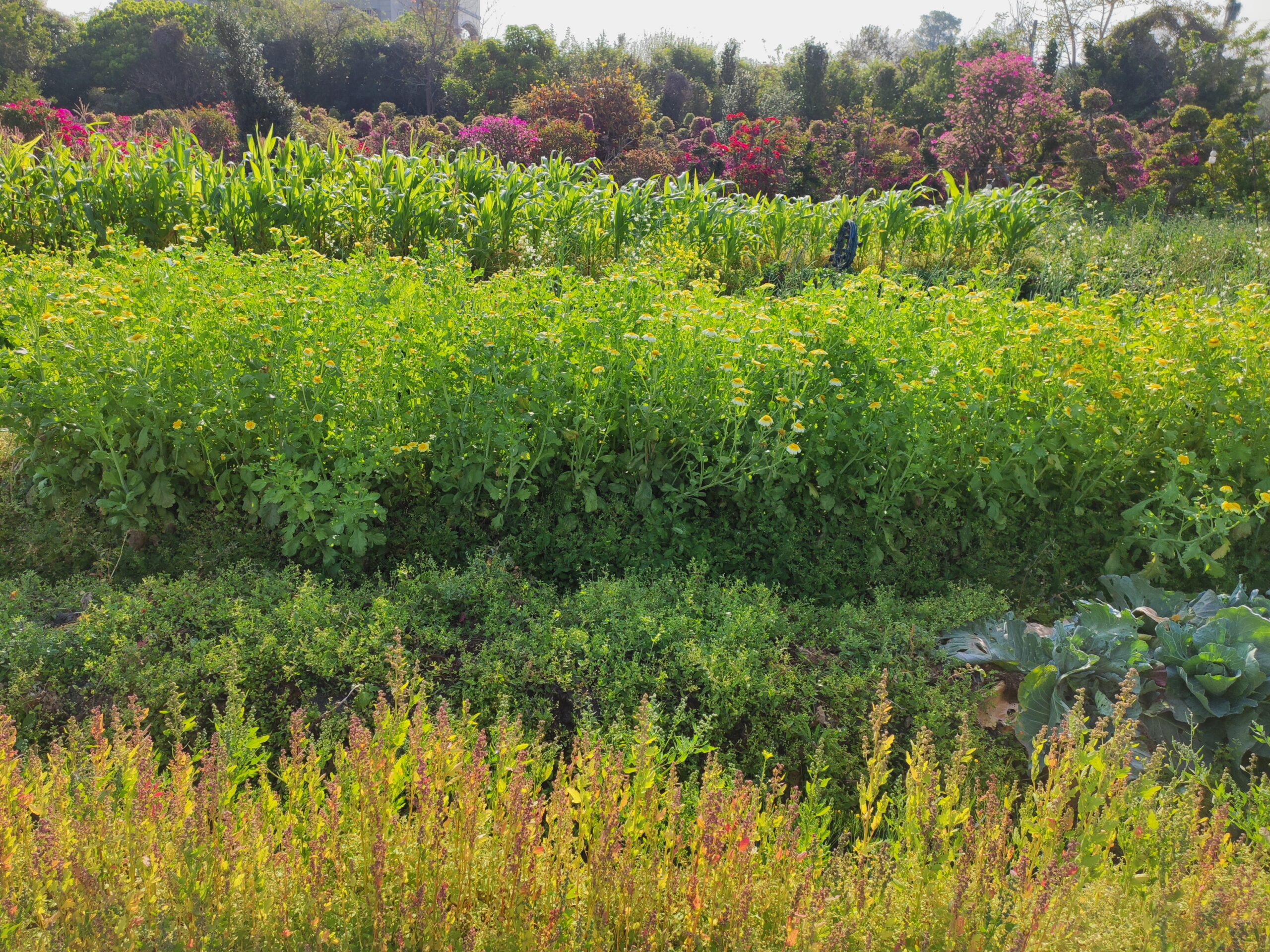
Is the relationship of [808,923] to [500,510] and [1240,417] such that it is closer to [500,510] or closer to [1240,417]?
[500,510]

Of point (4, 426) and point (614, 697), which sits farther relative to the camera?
point (4, 426)

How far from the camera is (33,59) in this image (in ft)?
69.1

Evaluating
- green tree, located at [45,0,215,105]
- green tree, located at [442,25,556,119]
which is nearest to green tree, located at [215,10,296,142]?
green tree, located at [442,25,556,119]

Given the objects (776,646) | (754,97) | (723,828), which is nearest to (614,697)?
(776,646)

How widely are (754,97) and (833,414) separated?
2092 cm

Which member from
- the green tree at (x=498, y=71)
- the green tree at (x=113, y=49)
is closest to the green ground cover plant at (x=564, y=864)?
the green tree at (x=498, y=71)

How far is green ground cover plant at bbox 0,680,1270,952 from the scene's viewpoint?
1.35 m

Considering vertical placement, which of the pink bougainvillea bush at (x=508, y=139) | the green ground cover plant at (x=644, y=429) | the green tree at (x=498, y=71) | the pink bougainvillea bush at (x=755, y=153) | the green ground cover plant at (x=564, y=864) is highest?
the green tree at (x=498, y=71)

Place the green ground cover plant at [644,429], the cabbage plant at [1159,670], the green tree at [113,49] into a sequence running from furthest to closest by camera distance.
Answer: the green tree at [113,49] < the green ground cover plant at [644,429] < the cabbage plant at [1159,670]

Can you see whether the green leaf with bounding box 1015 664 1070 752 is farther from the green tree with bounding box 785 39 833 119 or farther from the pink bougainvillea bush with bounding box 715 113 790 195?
the green tree with bounding box 785 39 833 119

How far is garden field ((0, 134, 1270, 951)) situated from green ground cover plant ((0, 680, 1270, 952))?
12mm

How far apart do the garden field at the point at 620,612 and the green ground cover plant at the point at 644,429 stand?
0.02 meters

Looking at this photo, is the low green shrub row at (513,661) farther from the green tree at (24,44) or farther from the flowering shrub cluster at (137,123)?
the green tree at (24,44)

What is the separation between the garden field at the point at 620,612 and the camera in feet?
4.79
